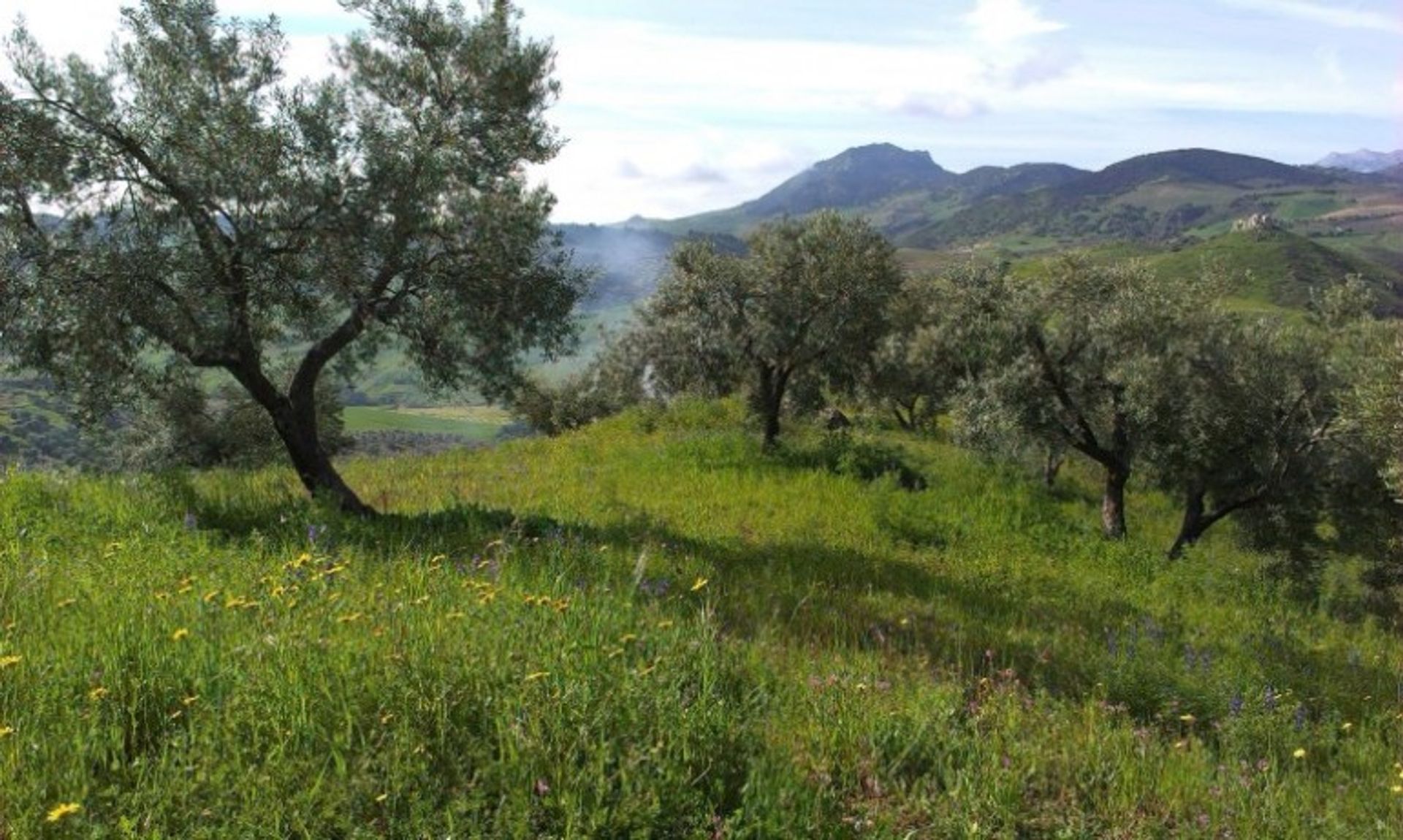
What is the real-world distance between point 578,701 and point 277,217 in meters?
9.86

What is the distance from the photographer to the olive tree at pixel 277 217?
414 inches

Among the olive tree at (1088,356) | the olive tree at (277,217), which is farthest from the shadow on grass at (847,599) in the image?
the olive tree at (1088,356)

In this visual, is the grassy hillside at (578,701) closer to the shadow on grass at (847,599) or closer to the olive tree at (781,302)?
the shadow on grass at (847,599)

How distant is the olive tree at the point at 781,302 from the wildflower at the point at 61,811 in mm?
21069

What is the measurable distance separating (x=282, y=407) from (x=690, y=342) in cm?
1536

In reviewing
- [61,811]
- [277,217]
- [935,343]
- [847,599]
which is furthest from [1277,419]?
[61,811]

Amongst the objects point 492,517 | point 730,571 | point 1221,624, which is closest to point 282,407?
point 492,517

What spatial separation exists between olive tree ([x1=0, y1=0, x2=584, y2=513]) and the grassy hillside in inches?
86.8

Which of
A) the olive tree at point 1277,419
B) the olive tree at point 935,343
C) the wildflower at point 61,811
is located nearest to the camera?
the wildflower at point 61,811

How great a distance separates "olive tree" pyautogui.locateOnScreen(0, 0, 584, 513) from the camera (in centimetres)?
1052

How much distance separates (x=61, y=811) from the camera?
3.10 m

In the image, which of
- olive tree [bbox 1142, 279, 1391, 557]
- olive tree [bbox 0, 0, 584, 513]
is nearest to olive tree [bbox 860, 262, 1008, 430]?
olive tree [bbox 1142, 279, 1391, 557]

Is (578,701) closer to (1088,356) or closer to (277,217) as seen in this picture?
(277,217)

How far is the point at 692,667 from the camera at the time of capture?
4.90 m
